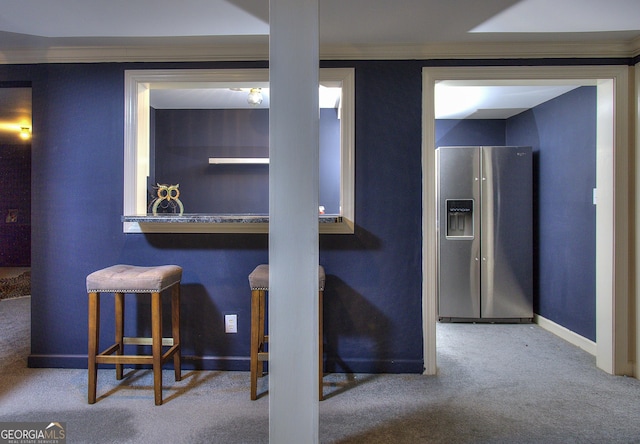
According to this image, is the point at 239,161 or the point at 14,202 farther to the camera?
the point at 14,202

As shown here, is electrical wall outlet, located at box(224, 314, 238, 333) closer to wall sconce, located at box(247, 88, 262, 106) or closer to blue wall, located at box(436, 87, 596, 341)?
wall sconce, located at box(247, 88, 262, 106)

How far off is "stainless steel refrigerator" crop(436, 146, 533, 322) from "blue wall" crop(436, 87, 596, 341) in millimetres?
130

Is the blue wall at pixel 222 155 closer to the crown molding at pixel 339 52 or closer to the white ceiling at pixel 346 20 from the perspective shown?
the crown molding at pixel 339 52

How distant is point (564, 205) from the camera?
3.31 metres

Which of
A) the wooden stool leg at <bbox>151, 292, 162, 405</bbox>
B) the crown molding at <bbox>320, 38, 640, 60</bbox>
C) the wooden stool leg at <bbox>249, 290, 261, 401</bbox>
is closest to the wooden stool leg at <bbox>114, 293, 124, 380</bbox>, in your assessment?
the wooden stool leg at <bbox>151, 292, 162, 405</bbox>

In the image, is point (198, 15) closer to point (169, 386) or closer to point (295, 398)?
point (295, 398)

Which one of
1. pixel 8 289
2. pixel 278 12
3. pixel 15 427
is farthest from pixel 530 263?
pixel 8 289

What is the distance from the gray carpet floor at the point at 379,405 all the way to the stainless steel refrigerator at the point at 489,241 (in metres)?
0.96

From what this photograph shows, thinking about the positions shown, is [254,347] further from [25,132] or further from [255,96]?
[25,132]

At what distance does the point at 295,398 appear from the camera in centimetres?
133

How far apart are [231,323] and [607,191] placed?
2607mm

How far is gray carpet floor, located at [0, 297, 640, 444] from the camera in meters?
1.77

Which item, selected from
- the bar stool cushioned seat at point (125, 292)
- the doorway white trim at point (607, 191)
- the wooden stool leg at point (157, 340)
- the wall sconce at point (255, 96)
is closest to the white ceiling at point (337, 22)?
the doorway white trim at point (607, 191)

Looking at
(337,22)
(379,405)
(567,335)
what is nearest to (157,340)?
(379,405)
